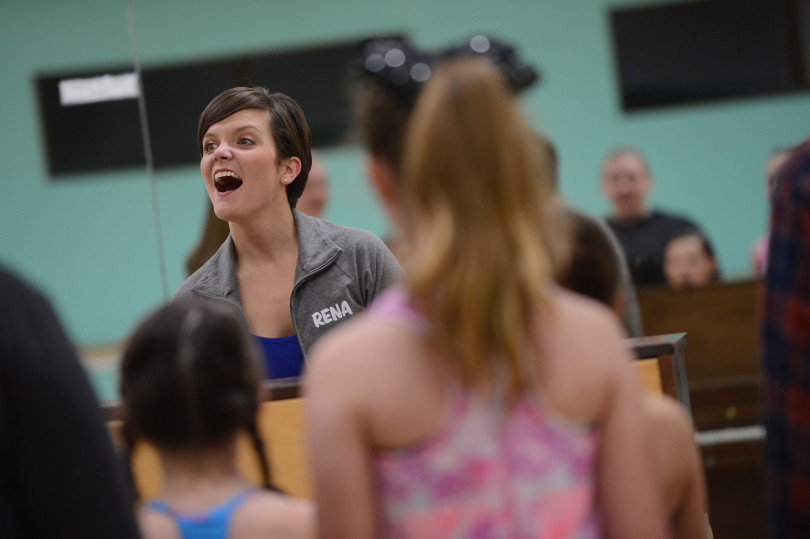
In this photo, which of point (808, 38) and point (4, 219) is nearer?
point (4, 219)

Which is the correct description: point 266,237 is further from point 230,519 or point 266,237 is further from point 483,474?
point 483,474

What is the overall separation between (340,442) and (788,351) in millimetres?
585

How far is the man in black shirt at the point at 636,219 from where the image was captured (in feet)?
13.8

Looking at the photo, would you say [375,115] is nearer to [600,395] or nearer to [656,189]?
[600,395]

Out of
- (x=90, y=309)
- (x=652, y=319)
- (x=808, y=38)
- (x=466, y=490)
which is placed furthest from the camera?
(x=808, y=38)

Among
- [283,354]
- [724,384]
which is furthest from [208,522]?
[724,384]

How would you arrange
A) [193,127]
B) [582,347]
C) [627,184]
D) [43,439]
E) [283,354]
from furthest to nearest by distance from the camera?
1. [193,127]
2. [627,184]
3. [283,354]
4. [582,347]
5. [43,439]

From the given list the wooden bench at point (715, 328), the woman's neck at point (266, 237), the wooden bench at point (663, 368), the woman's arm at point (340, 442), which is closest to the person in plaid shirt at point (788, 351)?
the woman's arm at point (340, 442)

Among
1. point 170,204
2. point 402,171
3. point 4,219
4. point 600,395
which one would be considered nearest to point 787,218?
point 600,395

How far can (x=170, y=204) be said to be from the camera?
4.71 m

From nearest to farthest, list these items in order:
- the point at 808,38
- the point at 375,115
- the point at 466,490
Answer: the point at 466,490 < the point at 375,115 < the point at 808,38

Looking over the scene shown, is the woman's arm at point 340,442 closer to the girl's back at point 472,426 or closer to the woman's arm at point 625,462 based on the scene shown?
the girl's back at point 472,426

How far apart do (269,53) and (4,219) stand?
153 cm

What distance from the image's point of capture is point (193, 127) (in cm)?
444
